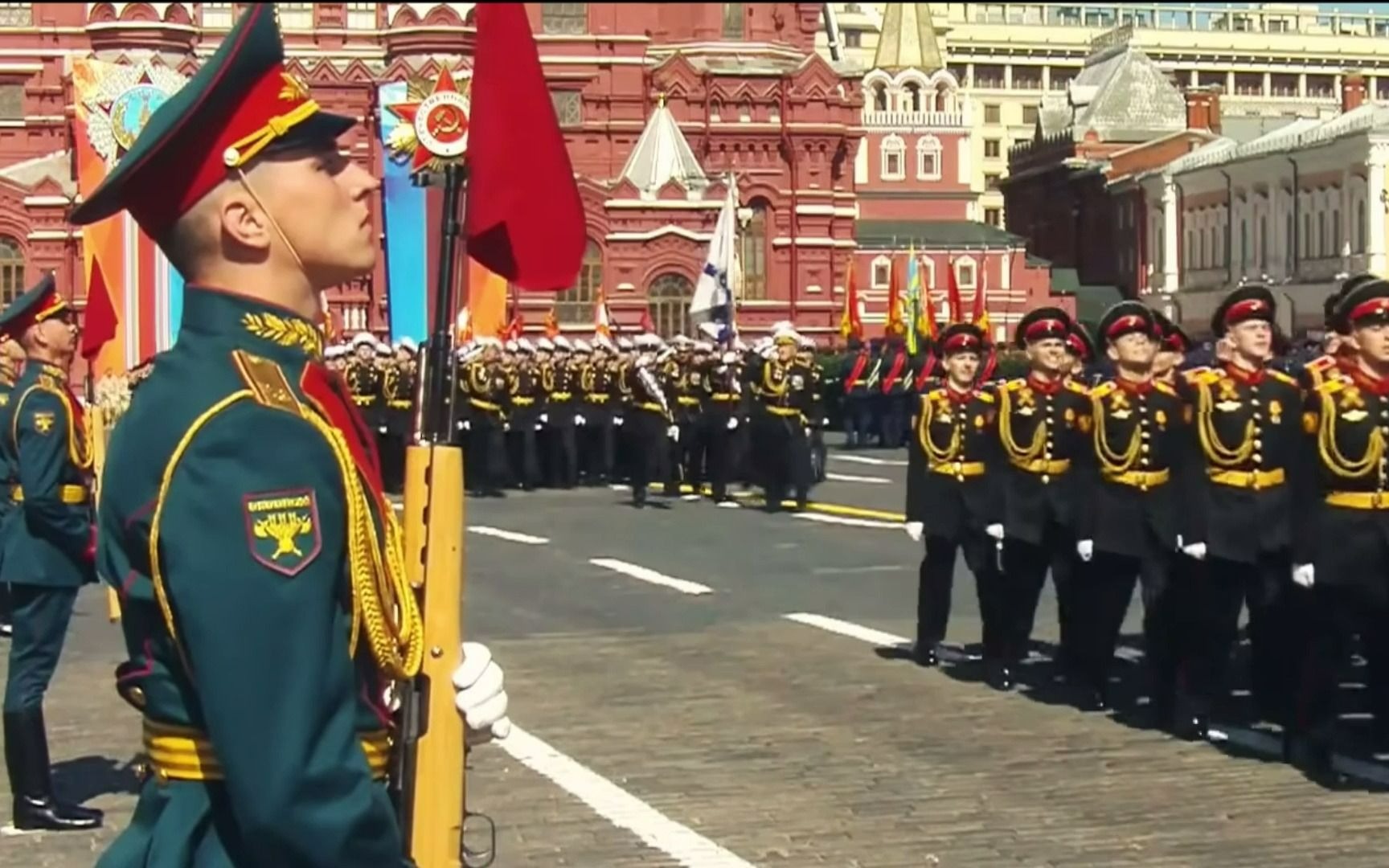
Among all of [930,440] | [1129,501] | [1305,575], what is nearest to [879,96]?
[930,440]

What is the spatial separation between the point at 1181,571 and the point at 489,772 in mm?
3542

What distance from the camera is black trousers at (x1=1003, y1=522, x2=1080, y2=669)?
1259 cm

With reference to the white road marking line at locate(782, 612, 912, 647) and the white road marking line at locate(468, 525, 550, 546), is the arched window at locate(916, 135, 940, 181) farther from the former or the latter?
the white road marking line at locate(782, 612, 912, 647)

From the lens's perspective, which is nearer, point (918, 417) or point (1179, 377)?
point (1179, 377)

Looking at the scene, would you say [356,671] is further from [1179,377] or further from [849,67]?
[849,67]

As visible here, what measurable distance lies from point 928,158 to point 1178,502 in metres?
85.5

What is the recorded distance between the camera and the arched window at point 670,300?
64125 millimetres

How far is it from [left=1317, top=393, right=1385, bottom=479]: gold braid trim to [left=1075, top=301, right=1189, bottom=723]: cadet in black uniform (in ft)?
5.03

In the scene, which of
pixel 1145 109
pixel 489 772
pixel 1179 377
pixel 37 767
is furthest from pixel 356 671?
pixel 1145 109

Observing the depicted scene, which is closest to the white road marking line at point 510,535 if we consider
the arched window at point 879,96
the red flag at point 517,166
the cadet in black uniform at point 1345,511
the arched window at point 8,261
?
the cadet in black uniform at point 1345,511

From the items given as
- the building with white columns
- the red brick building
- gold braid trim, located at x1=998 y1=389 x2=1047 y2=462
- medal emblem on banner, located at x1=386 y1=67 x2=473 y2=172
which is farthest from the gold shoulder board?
the red brick building

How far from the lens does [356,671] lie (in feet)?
11.1

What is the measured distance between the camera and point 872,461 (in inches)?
1479

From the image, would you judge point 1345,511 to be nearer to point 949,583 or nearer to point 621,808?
point 621,808
